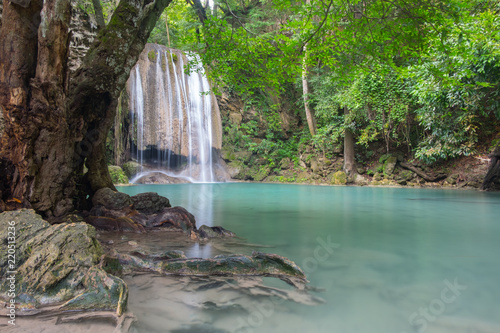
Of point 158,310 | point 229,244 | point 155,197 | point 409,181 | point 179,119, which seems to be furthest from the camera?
point 179,119

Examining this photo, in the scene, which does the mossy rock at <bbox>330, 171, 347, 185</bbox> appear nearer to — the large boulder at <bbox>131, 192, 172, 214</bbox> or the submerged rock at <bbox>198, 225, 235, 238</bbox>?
the large boulder at <bbox>131, 192, 172, 214</bbox>

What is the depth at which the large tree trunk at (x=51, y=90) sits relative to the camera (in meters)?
2.84

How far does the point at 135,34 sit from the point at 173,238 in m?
2.73

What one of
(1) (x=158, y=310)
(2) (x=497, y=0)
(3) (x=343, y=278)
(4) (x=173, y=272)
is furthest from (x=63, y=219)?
(2) (x=497, y=0)

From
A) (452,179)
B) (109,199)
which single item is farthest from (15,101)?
(452,179)

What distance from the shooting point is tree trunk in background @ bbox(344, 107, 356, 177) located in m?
15.7

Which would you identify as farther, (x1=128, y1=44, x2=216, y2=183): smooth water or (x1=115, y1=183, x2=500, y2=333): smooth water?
(x1=128, y1=44, x2=216, y2=183): smooth water

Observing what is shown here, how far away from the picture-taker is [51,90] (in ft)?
9.89

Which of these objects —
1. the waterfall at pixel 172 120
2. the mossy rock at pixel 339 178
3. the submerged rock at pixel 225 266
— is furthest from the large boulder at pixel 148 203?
the mossy rock at pixel 339 178

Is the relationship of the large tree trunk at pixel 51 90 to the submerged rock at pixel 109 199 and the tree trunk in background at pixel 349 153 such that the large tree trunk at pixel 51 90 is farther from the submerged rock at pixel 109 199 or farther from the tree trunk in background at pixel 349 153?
the tree trunk in background at pixel 349 153

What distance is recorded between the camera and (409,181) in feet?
45.4

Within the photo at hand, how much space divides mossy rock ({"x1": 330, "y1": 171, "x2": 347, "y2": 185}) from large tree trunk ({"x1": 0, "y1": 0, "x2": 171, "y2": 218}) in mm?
13369

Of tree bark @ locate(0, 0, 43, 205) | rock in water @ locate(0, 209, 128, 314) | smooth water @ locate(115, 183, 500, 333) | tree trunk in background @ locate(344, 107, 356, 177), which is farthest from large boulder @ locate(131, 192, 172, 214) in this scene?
tree trunk in background @ locate(344, 107, 356, 177)

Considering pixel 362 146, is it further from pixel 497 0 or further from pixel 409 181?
pixel 497 0
